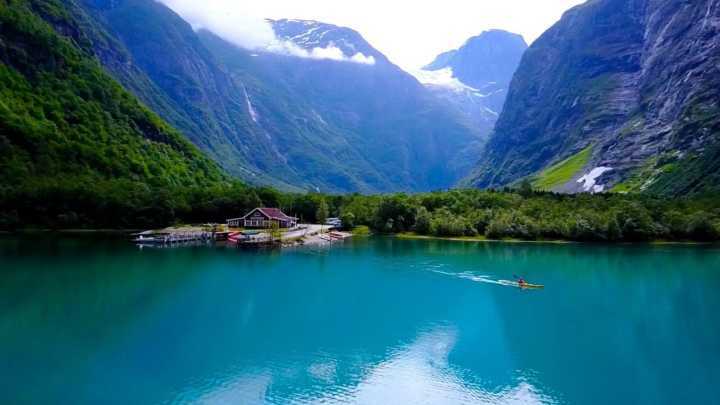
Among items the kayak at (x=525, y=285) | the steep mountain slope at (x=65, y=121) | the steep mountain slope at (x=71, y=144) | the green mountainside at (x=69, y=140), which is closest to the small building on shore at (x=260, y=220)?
the steep mountain slope at (x=71, y=144)

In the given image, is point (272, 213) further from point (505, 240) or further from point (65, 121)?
point (65, 121)

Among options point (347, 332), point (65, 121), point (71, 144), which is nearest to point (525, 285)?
point (347, 332)

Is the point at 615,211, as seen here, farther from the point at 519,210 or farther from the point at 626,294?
the point at 626,294

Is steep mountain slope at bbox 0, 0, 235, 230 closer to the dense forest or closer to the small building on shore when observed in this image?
the dense forest

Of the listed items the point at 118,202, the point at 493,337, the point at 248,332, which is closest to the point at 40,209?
the point at 118,202

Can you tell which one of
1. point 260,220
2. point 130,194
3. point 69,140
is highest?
point 69,140

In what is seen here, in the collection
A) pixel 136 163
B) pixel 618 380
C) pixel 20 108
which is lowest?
pixel 618 380
